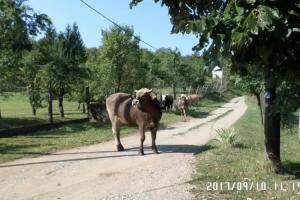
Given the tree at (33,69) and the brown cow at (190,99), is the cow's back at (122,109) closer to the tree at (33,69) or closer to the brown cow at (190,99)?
A: the tree at (33,69)

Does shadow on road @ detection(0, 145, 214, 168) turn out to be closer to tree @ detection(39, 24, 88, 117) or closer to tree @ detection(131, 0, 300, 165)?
tree @ detection(131, 0, 300, 165)

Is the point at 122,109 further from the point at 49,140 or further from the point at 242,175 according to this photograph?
the point at 242,175

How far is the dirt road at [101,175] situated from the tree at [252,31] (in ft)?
9.03

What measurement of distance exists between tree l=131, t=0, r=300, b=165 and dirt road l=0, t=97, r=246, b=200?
2.75 meters

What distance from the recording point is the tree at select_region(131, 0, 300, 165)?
4773 millimetres

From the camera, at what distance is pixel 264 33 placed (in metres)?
5.48

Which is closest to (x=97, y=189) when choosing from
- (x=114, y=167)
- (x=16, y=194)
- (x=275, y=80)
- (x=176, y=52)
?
(x=16, y=194)

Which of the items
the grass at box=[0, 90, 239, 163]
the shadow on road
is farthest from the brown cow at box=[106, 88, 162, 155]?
the grass at box=[0, 90, 239, 163]

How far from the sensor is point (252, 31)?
4312 millimetres

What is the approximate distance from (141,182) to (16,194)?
8.09 ft

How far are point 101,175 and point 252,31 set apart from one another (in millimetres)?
6340

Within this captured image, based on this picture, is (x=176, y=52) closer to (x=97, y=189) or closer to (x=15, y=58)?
(x=15, y=58)

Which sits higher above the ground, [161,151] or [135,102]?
[135,102]

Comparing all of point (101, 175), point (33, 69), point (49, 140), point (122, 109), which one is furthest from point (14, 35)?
point (101, 175)
